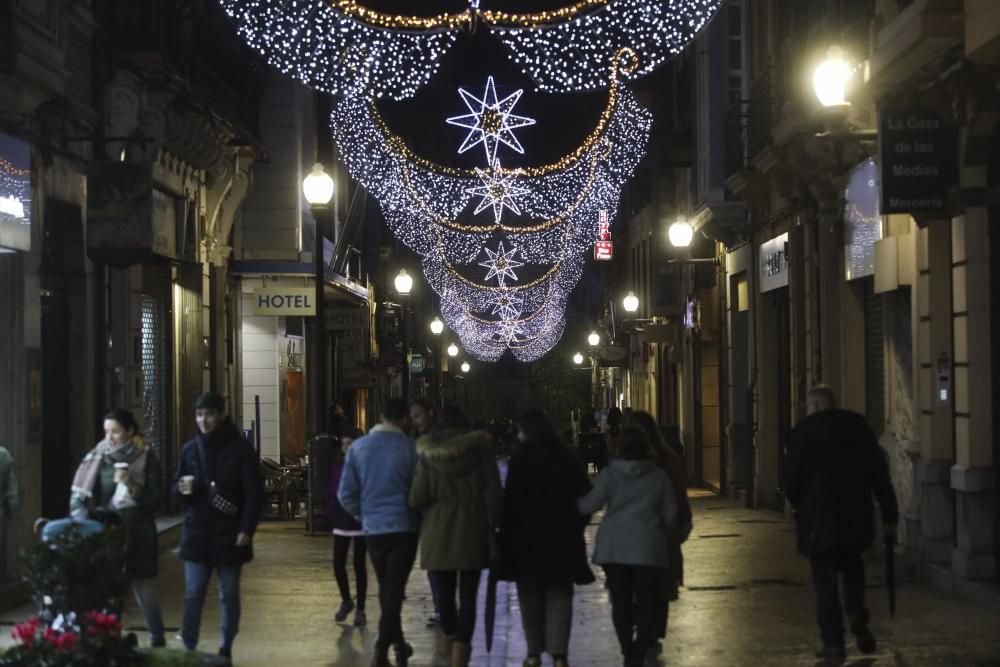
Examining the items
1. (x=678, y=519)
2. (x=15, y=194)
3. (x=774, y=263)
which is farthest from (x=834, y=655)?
(x=774, y=263)

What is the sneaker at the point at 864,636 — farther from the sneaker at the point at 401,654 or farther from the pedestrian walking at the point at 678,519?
the sneaker at the point at 401,654

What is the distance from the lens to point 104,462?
11.4 metres

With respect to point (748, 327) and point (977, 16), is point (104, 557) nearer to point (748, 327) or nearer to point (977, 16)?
point (977, 16)

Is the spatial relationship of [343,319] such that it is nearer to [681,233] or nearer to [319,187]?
[681,233]

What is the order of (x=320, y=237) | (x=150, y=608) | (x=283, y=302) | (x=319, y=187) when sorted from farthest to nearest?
(x=283, y=302)
(x=319, y=187)
(x=320, y=237)
(x=150, y=608)

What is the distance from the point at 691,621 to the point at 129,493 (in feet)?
16.3

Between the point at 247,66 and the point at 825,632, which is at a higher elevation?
the point at 247,66

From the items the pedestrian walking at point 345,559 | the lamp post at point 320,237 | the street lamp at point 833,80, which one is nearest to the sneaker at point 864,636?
the pedestrian walking at point 345,559

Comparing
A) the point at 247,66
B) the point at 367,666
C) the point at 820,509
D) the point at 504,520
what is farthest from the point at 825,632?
the point at 247,66

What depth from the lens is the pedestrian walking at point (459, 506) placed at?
35.7 feet

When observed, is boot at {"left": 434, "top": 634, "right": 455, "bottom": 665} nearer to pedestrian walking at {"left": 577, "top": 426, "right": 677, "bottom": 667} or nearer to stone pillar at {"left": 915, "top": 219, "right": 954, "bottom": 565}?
pedestrian walking at {"left": 577, "top": 426, "right": 677, "bottom": 667}

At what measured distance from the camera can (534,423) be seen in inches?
427

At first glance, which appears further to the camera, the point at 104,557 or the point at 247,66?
the point at 247,66

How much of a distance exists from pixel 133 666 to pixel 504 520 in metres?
2.88
